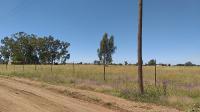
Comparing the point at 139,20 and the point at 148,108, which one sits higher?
the point at 139,20

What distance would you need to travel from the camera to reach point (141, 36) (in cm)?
1881

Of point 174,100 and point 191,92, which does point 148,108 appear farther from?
point 191,92

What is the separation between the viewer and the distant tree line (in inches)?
4919

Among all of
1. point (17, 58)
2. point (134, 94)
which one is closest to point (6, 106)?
point (134, 94)

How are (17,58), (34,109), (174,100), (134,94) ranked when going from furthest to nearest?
(17,58) → (134,94) → (174,100) → (34,109)

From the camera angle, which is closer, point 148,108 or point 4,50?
point 148,108

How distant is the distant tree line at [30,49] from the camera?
410ft

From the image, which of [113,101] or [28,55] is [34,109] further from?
[28,55]

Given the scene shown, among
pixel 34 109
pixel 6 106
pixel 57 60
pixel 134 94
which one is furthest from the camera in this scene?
pixel 57 60

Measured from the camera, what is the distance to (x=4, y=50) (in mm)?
132500

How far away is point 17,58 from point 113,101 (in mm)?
113713

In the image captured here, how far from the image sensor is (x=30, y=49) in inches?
4993

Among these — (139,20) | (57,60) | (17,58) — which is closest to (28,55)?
(17,58)

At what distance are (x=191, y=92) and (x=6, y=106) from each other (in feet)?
31.5
